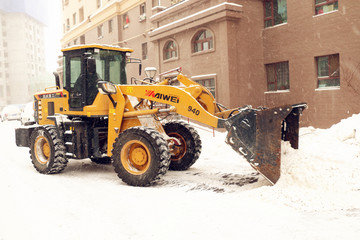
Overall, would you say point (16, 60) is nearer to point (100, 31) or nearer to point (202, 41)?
point (100, 31)

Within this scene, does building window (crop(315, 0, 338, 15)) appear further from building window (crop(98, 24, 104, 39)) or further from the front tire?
building window (crop(98, 24, 104, 39))

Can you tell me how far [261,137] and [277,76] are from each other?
12.3 metres

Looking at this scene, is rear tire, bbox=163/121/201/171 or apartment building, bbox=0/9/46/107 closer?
rear tire, bbox=163/121/201/171

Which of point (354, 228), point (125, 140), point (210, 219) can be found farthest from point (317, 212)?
point (125, 140)

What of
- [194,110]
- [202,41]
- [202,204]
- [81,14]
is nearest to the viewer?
[202,204]

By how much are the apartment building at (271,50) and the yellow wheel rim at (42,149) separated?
968 centimetres

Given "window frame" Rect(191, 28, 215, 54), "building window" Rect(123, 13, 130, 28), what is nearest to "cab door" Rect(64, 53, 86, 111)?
"window frame" Rect(191, 28, 215, 54)

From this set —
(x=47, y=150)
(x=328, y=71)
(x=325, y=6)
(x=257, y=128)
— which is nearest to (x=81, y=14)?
(x=325, y=6)

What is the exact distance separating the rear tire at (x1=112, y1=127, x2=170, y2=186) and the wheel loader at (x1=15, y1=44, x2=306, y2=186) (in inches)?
0.7

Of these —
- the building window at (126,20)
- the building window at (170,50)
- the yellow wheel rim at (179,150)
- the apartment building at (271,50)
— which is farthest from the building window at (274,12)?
the building window at (126,20)

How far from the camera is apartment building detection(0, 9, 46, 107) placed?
9844cm

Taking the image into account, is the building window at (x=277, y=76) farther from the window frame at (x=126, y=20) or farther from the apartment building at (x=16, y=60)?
the apartment building at (x=16, y=60)

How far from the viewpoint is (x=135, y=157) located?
7109mm

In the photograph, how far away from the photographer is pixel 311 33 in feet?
51.7
